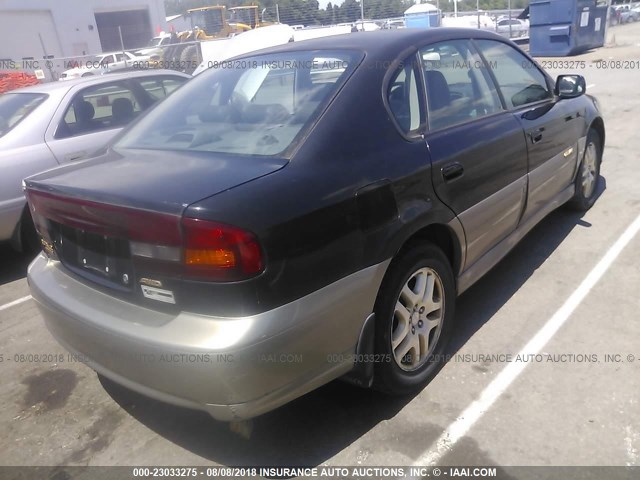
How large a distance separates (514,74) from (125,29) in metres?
44.5

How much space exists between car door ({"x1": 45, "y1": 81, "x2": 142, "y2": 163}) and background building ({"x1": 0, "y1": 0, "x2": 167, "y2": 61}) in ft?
94.0

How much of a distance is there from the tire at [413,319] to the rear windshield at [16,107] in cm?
395

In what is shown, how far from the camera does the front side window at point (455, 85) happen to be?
3010 millimetres

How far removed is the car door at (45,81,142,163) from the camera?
16.2ft

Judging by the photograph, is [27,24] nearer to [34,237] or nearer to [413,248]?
[34,237]

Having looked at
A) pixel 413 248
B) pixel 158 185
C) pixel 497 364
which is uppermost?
pixel 158 185

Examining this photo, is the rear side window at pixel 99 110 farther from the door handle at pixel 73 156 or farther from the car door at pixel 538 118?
the car door at pixel 538 118

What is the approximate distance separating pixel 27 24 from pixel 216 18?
1195cm

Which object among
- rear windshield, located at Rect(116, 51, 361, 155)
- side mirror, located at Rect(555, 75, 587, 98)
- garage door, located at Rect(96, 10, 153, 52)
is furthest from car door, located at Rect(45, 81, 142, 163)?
garage door, located at Rect(96, 10, 153, 52)

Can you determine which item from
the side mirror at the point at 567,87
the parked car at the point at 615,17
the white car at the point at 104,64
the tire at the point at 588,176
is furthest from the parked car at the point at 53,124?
the parked car at the point at 615,17

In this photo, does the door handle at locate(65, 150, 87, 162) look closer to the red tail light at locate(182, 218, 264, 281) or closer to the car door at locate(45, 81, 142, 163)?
the car door at locate(45, 81, 142, 163)

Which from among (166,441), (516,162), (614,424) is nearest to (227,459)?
(166,441)

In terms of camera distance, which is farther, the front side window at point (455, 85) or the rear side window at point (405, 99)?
the front side window at point (455, 85)

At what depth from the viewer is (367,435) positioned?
258 centimetres
